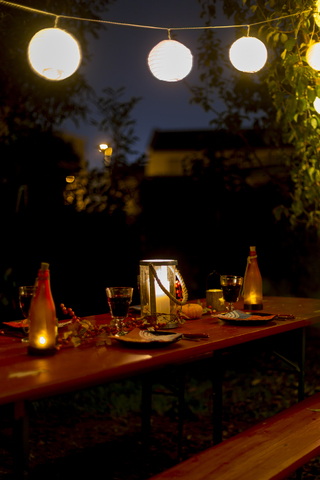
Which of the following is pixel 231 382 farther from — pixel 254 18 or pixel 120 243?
pixel 254 18

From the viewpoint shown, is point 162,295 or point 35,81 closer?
point 162,295

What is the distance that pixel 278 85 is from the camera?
3750mm

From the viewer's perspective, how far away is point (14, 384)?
1.06m

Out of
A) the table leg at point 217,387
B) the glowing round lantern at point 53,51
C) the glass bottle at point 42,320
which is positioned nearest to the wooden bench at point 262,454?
the table leg at point 217,387

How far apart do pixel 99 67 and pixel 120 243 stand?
65.9 inches

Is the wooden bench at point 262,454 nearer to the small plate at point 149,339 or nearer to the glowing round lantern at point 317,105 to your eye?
the small plate at point 149,339

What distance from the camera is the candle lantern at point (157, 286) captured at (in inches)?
73.2

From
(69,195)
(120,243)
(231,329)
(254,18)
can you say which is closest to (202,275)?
(120,243)

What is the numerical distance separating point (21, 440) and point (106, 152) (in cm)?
358

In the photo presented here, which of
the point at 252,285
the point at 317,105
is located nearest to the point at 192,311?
the point at 252,285

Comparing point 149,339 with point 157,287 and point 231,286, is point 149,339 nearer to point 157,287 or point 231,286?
point 157,287

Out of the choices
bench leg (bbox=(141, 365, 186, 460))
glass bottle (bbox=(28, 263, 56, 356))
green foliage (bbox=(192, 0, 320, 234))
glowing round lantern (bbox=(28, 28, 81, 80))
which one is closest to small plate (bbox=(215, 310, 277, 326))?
bench leg (bbox=(141, 365, 186, 460))

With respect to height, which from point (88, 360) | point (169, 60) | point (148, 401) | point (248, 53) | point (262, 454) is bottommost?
point (148, 401)

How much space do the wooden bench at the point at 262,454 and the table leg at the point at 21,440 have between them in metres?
0.41
